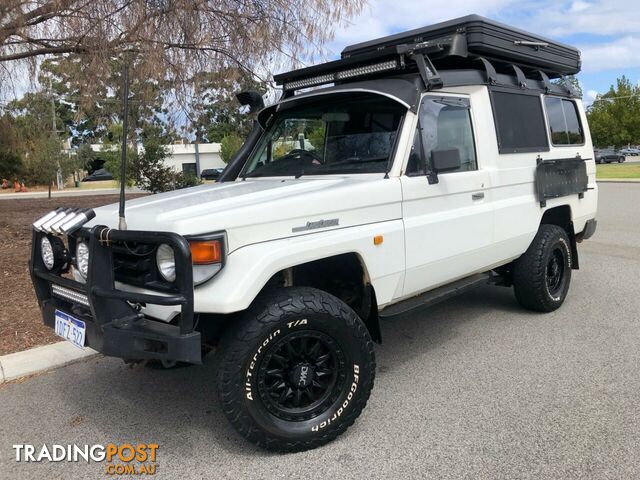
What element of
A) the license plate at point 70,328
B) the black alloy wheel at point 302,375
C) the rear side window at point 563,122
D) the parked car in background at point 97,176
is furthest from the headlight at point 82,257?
the parked car in background at point 97,176

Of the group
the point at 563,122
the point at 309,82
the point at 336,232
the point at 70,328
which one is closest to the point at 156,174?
the point at 309,82

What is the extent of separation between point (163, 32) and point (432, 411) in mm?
5053

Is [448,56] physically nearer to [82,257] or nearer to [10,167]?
[82,257]

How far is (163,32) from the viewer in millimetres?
6145

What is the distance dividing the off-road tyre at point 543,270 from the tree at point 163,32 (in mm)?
3912

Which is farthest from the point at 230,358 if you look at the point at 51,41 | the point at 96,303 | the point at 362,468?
the point at 51,41

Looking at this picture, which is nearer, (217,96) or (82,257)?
(82,257)

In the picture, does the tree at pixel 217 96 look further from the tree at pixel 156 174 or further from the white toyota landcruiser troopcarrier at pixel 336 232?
the tree at pixel 156 174

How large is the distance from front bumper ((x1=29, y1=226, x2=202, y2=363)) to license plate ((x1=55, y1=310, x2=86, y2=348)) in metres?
0.04

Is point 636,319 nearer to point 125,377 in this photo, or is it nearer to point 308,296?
point 308,296

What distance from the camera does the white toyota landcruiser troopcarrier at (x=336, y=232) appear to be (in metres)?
2.73

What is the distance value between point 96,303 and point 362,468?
5.28 feet

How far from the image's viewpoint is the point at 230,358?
2.73 metres

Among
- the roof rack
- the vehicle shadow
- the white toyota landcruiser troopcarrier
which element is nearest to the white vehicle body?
the white toyota landcruiser troopcarrier
